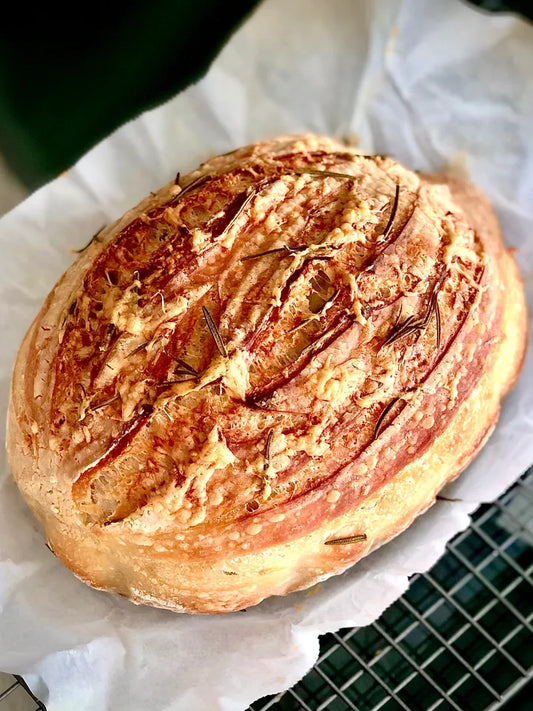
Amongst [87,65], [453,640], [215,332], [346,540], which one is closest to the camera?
[215,332]

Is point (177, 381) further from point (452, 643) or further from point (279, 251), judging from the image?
point (452, 643)

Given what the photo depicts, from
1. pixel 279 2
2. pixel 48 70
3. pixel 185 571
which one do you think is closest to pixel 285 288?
pixel 185 571

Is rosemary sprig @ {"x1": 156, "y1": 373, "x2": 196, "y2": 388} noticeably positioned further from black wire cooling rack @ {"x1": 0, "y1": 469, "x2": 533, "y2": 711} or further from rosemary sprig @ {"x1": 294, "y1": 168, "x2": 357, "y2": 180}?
black wire cooling rack @ {"x1": 0, "y1": 469, "x2": 533, "y2": 711}

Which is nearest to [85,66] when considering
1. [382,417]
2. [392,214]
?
[392,214]

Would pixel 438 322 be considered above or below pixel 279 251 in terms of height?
below

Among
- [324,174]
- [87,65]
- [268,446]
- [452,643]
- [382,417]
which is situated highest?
[87,65]

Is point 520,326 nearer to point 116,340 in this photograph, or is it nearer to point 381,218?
point 381,218

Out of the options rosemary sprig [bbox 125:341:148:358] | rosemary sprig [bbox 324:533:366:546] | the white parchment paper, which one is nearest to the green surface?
the white parchment paper

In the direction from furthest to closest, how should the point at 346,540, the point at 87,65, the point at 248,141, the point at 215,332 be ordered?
1. the point at 87,65
2. the point at 248,141
3. the point at 346,540
4. the point at 215,332
